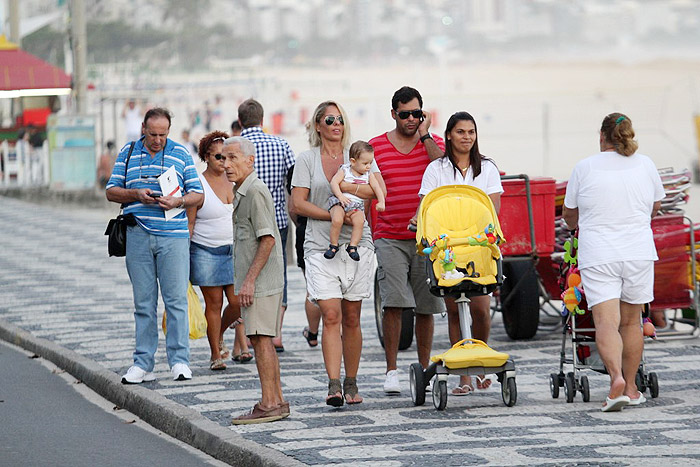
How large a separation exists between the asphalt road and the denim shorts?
3.89 ft

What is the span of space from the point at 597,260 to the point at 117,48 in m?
109

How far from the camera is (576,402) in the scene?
8617 millimetres

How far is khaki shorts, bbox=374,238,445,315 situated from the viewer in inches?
355

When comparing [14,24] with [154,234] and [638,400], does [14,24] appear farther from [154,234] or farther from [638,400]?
[638,400]

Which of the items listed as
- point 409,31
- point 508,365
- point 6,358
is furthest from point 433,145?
point 409,31

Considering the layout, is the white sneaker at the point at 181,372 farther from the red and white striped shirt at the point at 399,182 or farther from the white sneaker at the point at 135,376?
the red and white striped shirt at the point at 399,182

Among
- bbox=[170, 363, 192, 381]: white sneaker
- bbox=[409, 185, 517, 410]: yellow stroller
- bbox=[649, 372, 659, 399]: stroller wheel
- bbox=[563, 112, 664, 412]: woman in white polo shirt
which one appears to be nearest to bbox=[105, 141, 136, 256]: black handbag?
bbox=[170, 363, 192, 381]: white sneaker

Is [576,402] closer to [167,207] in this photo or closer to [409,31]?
[167,207]

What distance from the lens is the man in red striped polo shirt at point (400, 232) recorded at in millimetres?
9016

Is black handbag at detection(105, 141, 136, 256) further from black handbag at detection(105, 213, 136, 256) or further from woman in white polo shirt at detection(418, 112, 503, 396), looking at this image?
woman in white polo shirt at detection(418, 112, 503, 396)

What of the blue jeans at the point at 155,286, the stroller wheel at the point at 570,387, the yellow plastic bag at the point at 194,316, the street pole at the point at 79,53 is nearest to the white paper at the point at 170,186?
the blue jeans at the point at 155,286

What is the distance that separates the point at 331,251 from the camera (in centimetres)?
848

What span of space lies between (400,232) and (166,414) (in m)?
1.91

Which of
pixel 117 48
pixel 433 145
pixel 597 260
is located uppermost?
pixel 117 48
